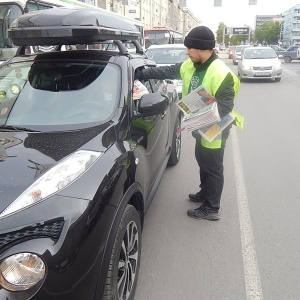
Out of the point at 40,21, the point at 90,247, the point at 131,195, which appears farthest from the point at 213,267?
the point at 40,21

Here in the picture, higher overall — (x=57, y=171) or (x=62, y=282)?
(x=57, y=171)

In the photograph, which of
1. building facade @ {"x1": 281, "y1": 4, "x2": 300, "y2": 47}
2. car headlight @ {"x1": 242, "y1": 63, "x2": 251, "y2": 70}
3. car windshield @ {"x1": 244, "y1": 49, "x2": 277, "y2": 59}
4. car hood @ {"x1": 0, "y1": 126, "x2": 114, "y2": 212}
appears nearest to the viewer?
car hood @ {"x1": 0, "y1": 126, "x2": 114, "y2": 212}

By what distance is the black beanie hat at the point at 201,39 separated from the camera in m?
3.27

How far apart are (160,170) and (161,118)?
21.3 inches

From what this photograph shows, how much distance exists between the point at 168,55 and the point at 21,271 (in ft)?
35.7

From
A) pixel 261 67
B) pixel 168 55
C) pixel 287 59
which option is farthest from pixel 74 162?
pixel 287 59

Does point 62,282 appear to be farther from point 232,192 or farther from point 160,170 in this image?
point 232,192

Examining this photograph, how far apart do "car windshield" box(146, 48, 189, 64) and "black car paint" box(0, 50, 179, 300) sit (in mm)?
9009

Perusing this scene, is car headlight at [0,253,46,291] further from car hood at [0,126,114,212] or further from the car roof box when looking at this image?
the car roof box

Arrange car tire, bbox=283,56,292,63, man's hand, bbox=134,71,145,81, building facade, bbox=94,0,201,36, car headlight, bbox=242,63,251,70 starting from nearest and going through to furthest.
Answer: man's hand, bbox=134,71,145,81, car headlight, bbox=242,63,251,70, car tire, bbox=283,56,292,63, building facade, bbox=94,0,201,36

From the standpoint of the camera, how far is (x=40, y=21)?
2.98 meters

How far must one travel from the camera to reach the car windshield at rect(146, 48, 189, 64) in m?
11.6

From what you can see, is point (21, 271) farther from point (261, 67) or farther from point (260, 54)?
point (260, 54)

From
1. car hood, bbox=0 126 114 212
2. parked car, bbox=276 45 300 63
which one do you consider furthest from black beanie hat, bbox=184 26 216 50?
parked car, bbox=276 45 300 63
